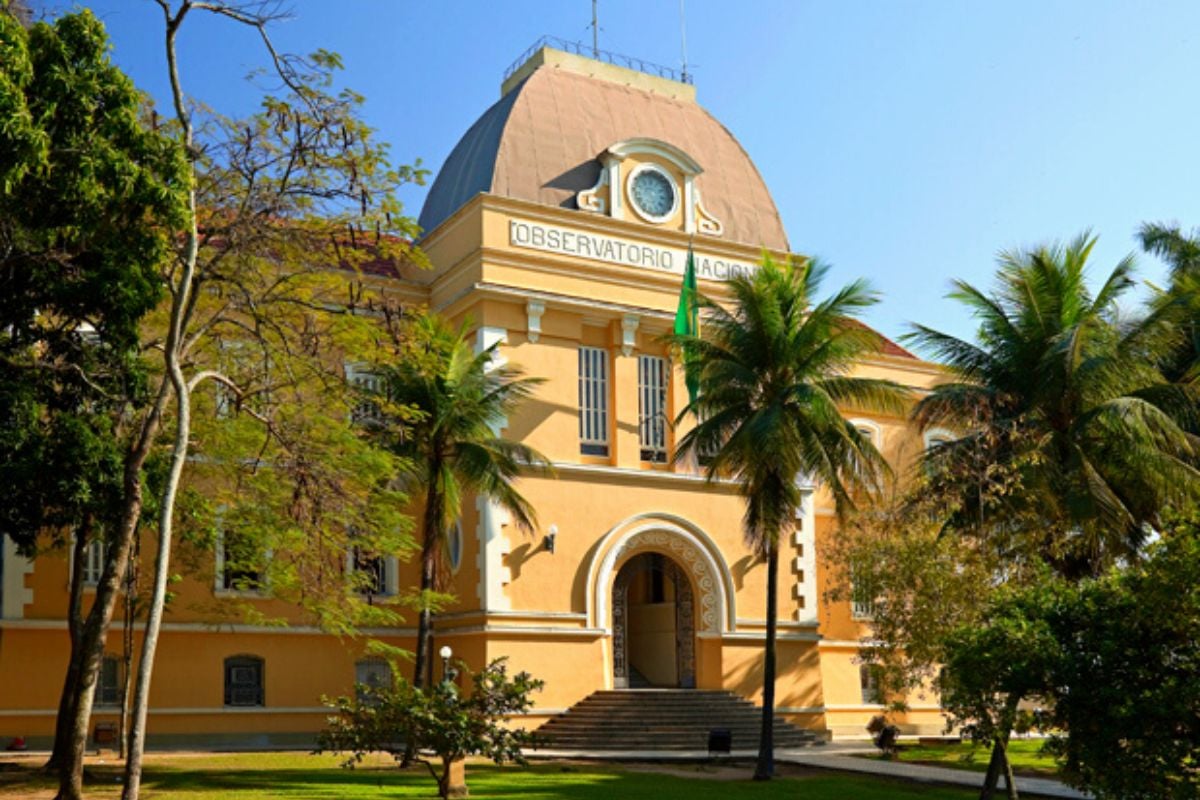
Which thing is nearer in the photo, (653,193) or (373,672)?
(373,672)

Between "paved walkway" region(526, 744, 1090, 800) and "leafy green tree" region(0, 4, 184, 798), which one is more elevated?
"leafy green tree" region(0, 4, 184, 798)

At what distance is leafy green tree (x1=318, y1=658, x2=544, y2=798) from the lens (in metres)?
15.9

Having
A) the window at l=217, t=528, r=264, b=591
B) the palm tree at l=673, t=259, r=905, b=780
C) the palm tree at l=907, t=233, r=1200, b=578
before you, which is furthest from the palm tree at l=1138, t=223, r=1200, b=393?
the window at l=217, t=528, r=264, b=591

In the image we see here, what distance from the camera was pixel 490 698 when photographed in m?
16.2

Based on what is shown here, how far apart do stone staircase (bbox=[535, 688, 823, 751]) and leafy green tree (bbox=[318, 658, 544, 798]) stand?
27.5 feet

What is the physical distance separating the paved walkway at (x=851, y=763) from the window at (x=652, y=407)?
6770 millimetres

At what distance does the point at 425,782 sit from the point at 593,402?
11485 mm

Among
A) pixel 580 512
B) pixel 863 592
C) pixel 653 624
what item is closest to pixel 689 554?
pixel 653 624

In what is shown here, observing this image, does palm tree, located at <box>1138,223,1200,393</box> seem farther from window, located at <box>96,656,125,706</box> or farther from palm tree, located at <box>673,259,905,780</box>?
window, located at <box>96,656,125,706</box>

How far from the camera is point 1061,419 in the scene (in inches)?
905

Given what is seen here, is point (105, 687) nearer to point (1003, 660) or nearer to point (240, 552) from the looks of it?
point (240, 552)

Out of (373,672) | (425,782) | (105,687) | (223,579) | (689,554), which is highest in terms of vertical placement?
(689,554)

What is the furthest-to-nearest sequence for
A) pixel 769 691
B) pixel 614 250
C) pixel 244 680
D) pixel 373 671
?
1. pixel 614 250
2. pixel 373 671
3. pixel 244 680
4. pixel 769 691

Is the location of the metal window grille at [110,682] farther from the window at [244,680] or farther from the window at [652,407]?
the window at [652,407]
